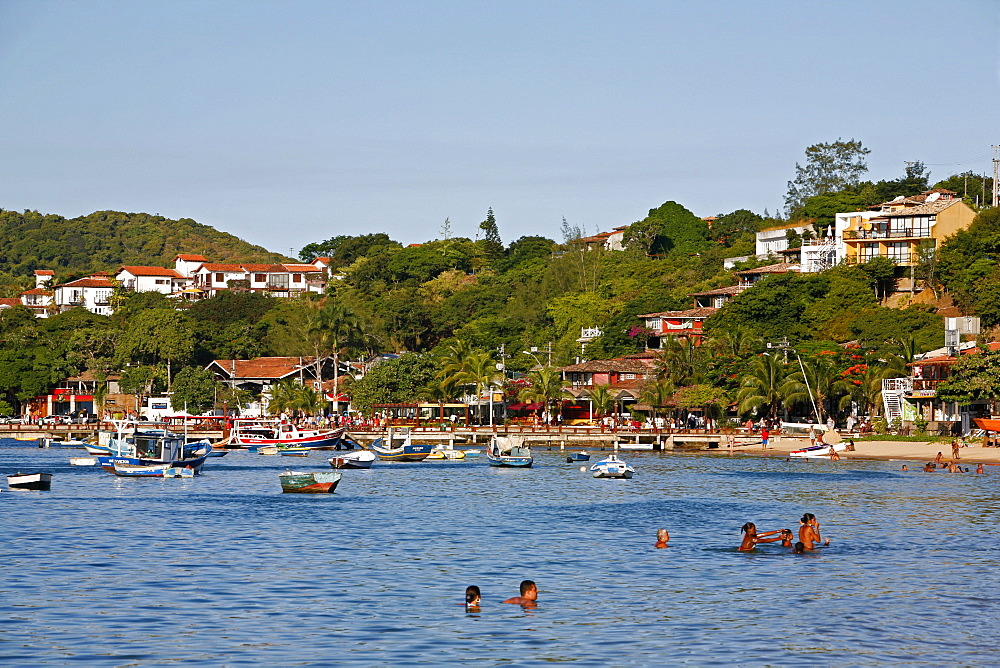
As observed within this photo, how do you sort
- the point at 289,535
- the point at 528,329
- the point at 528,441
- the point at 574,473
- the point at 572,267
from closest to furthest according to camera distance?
the point at 289,535 < the point at 574,473 < the point at 528,441 < the point at 528,329 < the point at 572,267

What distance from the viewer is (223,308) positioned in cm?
17975

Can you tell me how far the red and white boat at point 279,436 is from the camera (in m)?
101

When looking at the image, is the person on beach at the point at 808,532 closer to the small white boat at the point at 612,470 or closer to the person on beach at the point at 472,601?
the person on beach at the point at 472,601

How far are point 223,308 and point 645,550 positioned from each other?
146 meters

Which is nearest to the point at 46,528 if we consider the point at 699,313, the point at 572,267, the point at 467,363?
the point at 467,363

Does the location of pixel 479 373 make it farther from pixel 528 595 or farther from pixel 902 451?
pixel 528 595

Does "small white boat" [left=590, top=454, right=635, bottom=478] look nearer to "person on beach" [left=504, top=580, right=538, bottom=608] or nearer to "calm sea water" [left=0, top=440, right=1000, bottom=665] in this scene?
"calm sea water" [left=0, top=440, right=1000, bottom=665]

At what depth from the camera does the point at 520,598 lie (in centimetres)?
3022

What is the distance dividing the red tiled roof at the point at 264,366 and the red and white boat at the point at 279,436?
22444 mm

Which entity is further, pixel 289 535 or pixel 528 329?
pixel 528 329

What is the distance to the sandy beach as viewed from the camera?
7885cm

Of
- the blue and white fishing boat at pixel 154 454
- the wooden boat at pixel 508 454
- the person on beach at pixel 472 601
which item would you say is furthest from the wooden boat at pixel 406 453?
the person on beach at pixel 472 601

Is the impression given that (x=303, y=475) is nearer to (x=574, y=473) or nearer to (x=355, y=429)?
→ (x=574, y=473)

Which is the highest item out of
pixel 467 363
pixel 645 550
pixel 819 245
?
pixel 819 245
